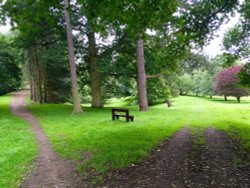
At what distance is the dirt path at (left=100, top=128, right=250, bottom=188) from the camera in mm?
7332

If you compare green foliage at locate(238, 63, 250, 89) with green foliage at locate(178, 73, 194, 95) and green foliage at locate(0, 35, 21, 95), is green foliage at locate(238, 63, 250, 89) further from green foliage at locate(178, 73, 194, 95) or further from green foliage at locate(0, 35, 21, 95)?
green foliage at locate(178, 73, 194, 95)

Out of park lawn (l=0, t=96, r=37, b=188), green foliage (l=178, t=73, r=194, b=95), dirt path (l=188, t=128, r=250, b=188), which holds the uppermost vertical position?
green foliage (l=178, t=73, r=194, b=95)

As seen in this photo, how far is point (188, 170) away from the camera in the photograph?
8172 mm

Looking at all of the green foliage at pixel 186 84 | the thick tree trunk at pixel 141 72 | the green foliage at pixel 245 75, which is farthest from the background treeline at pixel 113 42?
the green foliage at pixel 186 84

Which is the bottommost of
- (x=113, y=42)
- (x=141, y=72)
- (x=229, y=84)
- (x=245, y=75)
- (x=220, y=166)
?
(x=220, y=166)

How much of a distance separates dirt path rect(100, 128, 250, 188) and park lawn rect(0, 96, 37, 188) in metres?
2.59

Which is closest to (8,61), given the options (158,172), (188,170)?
(158,172)

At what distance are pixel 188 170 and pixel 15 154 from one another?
5.73 meters

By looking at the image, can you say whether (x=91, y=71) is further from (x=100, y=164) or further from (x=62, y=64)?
(x=100, y=164)

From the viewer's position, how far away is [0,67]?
2628 centimetres

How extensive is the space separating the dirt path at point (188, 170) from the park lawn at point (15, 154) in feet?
8.48

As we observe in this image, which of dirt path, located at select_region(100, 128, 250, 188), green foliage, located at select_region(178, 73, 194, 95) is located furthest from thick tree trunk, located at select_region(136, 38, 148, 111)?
green foliage, located at select_region(178, 73, 194, 95)

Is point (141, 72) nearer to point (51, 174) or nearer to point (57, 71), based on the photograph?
point (57, 71)

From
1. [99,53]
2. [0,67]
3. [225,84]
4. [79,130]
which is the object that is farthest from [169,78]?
[79,130]
